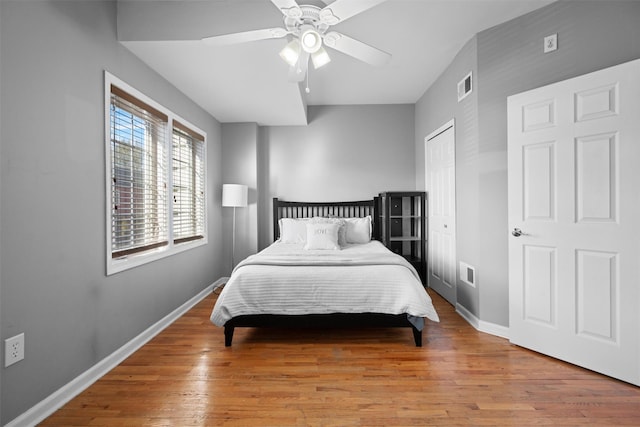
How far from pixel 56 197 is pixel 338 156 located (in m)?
3.62

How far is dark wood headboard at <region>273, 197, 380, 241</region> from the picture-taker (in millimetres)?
4641

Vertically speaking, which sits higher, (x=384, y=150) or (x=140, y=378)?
(x=384, y=150)

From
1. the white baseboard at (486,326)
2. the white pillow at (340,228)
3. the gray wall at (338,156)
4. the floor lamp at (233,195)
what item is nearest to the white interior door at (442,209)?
the white baseboard at (486,326)

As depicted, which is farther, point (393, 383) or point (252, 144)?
point (252, 144)

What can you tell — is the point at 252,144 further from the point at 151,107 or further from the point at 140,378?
the point at 140,378

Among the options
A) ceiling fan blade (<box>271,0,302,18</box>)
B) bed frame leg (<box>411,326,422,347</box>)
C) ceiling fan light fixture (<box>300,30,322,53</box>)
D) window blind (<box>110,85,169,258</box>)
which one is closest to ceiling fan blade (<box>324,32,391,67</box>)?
ceiling fan light fixture (<box>300,30,322,53</box>)

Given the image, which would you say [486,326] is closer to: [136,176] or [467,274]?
[467,274]

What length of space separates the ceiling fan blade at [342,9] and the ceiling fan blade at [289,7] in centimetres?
13

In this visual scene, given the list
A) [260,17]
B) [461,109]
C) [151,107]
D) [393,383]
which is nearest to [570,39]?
[461,109]

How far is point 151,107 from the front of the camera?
9.07 feet

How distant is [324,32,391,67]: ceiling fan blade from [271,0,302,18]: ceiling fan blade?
0.22m

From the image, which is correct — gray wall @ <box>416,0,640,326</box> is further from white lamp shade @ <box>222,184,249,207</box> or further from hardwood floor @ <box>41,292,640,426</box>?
white lamp shade @ <box>222,184,249,207</box>

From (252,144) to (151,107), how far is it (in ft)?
6.10

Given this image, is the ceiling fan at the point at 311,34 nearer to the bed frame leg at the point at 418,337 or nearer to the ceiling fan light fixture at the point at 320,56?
the ceiling fan light fixture at the point at 320,56
